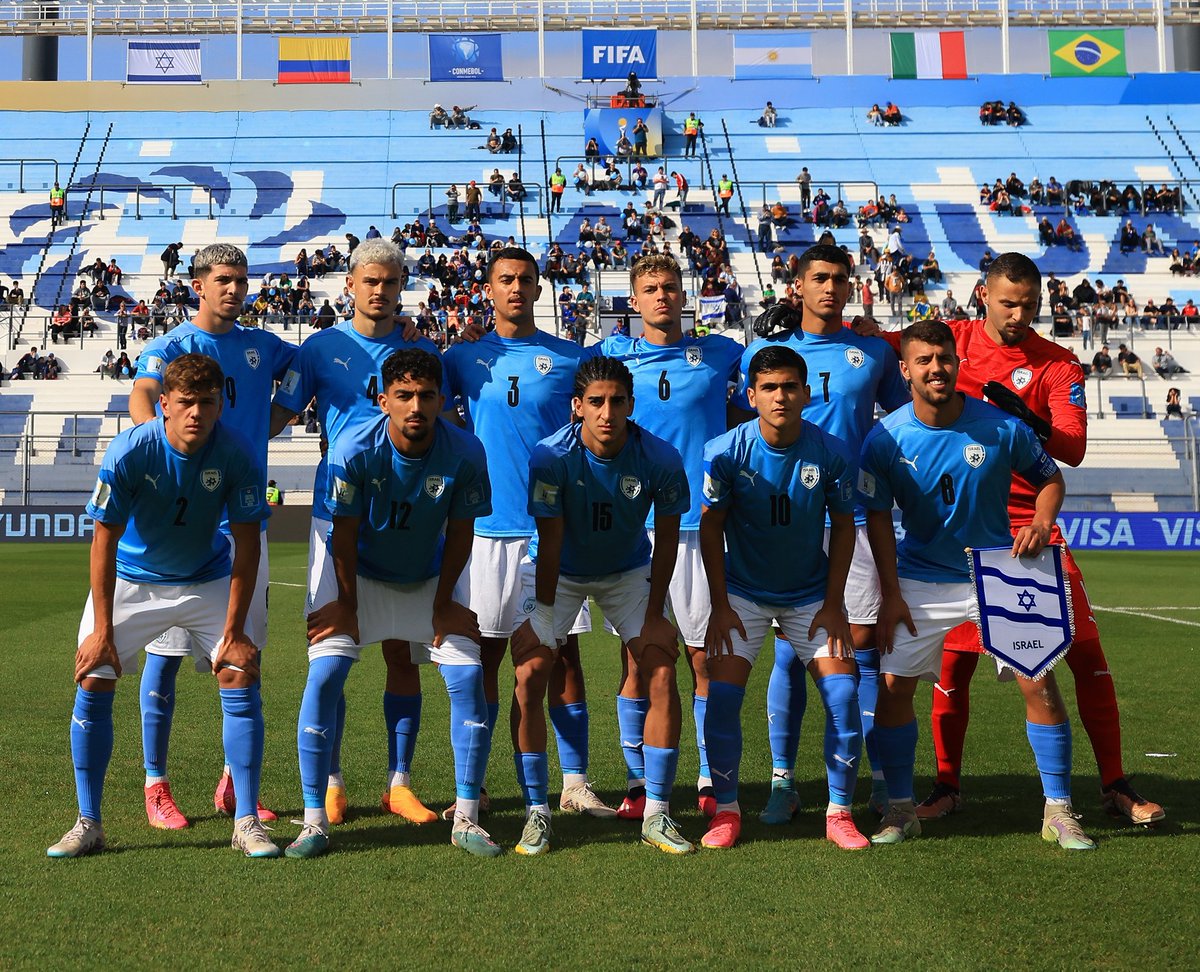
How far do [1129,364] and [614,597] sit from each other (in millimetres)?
31004

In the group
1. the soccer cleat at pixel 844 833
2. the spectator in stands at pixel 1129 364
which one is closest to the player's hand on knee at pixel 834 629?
the soccer cleat at pixel 844 833

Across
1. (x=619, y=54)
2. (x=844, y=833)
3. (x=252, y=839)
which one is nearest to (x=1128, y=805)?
(x=844, y=833)

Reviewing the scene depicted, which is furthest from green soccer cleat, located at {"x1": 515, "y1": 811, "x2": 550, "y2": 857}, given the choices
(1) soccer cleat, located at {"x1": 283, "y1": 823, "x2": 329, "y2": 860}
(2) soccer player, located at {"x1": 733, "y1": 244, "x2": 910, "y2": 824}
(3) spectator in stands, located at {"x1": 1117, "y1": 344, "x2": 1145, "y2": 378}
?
(3) spectator in stands, located at {"x1": 1117, "y1": 344, "x2": 1145, "y2": 378}

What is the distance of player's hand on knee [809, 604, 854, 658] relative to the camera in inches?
211

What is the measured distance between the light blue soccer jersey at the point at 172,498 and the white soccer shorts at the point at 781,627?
6.78ft

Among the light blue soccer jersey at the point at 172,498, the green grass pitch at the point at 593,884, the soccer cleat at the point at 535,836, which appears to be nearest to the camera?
the green grass pitch at the point at 593,884

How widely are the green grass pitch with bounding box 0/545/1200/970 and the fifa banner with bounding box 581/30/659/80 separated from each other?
43945 mm

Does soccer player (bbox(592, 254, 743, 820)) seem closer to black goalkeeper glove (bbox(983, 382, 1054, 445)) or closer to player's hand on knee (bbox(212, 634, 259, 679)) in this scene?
black goalkeeper glove (bbox(983, 382, 1054, 445))

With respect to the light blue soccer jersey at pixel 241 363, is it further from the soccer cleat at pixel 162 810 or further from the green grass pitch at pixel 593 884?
the green grass pitch at pixel 593 884

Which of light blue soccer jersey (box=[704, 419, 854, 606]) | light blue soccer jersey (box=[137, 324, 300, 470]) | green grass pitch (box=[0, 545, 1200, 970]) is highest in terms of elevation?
light blue soccer jersey (box=[137, 324, 300, 470])

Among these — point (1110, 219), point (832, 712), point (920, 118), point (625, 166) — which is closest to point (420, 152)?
point (625, 166)

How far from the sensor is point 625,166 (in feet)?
147

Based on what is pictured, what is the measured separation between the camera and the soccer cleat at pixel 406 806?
5660mm

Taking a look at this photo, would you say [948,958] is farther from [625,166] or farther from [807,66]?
[807,66]
